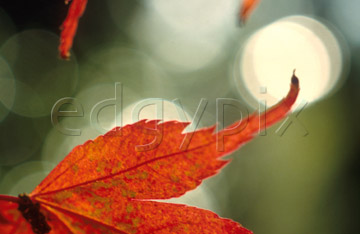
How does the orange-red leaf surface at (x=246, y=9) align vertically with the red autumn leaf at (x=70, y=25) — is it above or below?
above

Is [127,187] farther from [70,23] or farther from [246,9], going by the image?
[246,9]

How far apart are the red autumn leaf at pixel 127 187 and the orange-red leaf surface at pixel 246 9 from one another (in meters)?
0.25

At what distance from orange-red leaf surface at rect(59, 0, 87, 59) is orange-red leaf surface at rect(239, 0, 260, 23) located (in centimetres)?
27

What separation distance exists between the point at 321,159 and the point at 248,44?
5.28 metres

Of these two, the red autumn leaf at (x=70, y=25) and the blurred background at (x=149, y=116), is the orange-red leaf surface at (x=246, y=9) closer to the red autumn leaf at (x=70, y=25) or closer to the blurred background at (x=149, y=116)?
the red autumn leaf at (x=70, y=25)

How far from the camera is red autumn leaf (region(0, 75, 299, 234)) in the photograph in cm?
45

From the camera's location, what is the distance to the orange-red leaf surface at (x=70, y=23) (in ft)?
1.74

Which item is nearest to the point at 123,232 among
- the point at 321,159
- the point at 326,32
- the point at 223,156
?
the point at 223,156

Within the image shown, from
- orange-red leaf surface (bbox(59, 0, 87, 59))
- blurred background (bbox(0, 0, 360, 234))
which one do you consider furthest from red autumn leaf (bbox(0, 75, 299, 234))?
blurred background (bbox(0, 0, 360, 234))

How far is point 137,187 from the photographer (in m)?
0.48

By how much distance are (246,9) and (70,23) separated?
0.30m

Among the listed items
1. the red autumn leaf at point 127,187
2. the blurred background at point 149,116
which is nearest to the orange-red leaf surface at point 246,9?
the red autumn leaf at point 127,187

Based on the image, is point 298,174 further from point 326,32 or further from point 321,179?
point 326,32

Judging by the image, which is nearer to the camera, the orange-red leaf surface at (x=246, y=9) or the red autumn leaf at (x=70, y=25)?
the red autumn leaf at (x=70, y=25)
